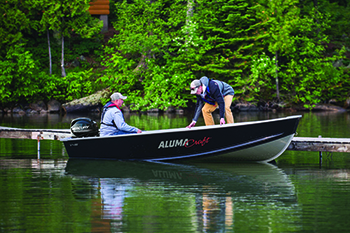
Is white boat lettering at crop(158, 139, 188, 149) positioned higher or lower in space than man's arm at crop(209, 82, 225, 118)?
lower

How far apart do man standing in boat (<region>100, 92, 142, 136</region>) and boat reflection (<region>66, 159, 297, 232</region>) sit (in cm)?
68

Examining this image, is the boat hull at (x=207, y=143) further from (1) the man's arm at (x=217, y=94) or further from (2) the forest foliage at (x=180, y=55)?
(2) the forest foliage at (x=180, y=55)

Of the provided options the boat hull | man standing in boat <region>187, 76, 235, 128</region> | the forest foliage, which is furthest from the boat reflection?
the forest foliage

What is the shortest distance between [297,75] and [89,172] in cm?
2612

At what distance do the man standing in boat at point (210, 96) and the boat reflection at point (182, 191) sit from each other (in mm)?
1189

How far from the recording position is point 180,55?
34125 mm

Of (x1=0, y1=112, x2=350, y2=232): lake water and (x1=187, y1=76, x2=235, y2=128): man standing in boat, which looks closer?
(x1=0, y1=112, x2=350, y2=232): lake water

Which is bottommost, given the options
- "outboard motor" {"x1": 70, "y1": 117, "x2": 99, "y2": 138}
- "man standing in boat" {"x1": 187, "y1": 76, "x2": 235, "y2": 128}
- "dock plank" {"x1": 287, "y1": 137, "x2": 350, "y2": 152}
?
"dock plank" {"x1": 287, "y1": 137, "x2": 350, "y2": 152}

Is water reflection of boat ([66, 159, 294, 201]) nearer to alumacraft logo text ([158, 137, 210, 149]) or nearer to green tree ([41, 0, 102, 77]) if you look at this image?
alumacraft logo text ([158, 137, 210, 149])

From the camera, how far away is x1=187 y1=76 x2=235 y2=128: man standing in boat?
11.5 m

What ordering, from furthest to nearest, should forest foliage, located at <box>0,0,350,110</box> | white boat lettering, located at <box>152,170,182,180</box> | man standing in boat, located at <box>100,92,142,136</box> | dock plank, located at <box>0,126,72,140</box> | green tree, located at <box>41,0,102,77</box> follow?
green tree, located at <box>41,0,102,77</box>, forest foliage, located at <box>0,0,350,110</box>, dock plank, located at <box>0,126,72,140</box>, man standing in boat, located at <box>100,92,142,136</box>, white boat lettering, located at <box>152,170,182,180</box>

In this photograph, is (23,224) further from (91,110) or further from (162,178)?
(91,110)

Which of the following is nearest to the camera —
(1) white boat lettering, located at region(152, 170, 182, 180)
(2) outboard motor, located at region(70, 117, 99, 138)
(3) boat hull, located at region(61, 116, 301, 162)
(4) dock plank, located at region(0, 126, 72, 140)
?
(1) white boat lettering, located at region(152, 170, 182, 180)

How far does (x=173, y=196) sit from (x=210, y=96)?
4.12 m
